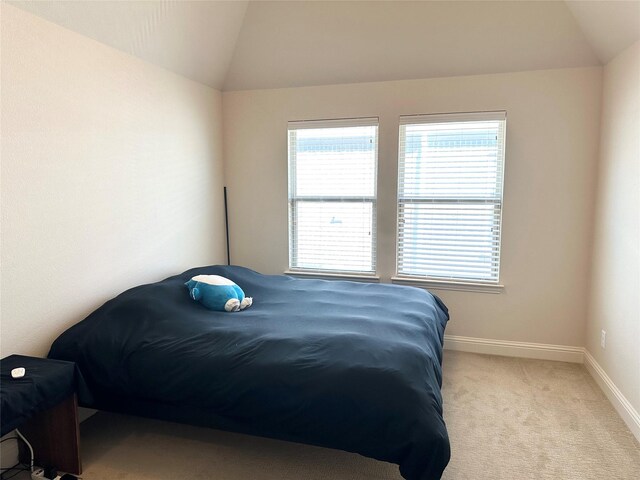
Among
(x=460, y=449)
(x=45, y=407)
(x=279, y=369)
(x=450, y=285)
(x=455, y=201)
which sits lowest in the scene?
(x=460, y=449)

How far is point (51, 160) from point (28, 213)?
0.32 meters

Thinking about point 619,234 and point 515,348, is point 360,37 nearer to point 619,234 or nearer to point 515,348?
point 619,234

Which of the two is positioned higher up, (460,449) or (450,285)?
(450,285)

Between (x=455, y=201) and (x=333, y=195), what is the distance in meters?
1.08

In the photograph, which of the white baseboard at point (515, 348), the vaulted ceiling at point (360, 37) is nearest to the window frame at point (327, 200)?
the vaulted ceiling at point (360, 37)

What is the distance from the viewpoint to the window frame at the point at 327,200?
371cm

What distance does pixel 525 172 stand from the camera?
338 cm

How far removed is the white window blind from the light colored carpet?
1.15 metres

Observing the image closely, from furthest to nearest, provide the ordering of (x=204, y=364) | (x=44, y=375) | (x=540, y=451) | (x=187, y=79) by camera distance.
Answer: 1. (x=187, y=79)
2. (x=540, y=451)
3. (x=204, y=364)
4. (x=44, y=375)

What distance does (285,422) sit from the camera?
1.95 metres

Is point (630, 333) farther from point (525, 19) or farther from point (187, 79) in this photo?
point (187, 79)

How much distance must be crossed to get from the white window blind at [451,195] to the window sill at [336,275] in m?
0.34

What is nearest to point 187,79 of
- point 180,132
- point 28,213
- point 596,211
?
point 180,132

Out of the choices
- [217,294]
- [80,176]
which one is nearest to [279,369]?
[217,294]
